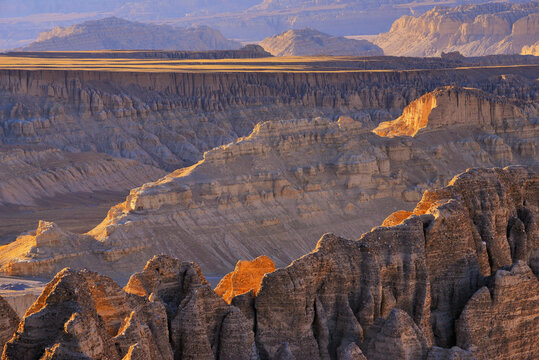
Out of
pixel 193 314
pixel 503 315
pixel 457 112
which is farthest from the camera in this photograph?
pixel 457 112

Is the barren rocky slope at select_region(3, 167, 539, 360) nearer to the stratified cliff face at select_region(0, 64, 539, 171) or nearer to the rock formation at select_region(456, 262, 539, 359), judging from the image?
the rock formation at select_region(456, 262, 539, 359)

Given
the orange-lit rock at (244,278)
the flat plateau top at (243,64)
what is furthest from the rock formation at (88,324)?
the flat plateau top at (243,64)

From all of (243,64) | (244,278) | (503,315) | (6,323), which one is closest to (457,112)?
(503,315)

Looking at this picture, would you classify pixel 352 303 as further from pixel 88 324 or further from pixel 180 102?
pixel 180 102

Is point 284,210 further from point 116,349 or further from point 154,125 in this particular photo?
point 154,125

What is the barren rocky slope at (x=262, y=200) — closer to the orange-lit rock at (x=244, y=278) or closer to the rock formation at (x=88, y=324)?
the orange-lit rock at (x=244, y=278)

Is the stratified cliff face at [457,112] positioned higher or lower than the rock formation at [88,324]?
lower
